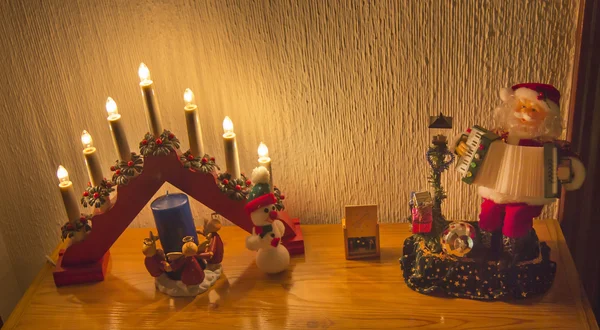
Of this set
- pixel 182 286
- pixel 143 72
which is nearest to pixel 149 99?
pixel 143 72

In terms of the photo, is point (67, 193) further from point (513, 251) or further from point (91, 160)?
point (513, 251)

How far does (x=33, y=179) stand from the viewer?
131 cm

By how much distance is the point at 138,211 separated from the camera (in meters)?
1.09

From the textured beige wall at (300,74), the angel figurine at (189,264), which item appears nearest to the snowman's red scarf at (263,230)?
the angel figurine at (189,264)

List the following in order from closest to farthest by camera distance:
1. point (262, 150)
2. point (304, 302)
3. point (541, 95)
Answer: point (541, 95) < point (304, 302) < point (262, 150)

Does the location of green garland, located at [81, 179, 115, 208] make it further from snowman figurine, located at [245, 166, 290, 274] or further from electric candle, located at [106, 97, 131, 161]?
snowman figurine, located at [245, 166, 290, 274]

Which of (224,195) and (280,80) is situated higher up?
(280,80)

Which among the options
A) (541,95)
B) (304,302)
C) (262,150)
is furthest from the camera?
(262,150)

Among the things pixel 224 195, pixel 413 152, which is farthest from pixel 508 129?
pixel 224 195

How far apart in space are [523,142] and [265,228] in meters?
0.48

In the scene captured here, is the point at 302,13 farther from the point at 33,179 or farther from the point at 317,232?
the point at 33,179

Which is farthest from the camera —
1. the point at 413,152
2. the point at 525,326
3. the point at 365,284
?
the point at 413,152

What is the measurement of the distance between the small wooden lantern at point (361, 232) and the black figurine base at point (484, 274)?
104mm

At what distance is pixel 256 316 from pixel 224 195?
0.81 ft
